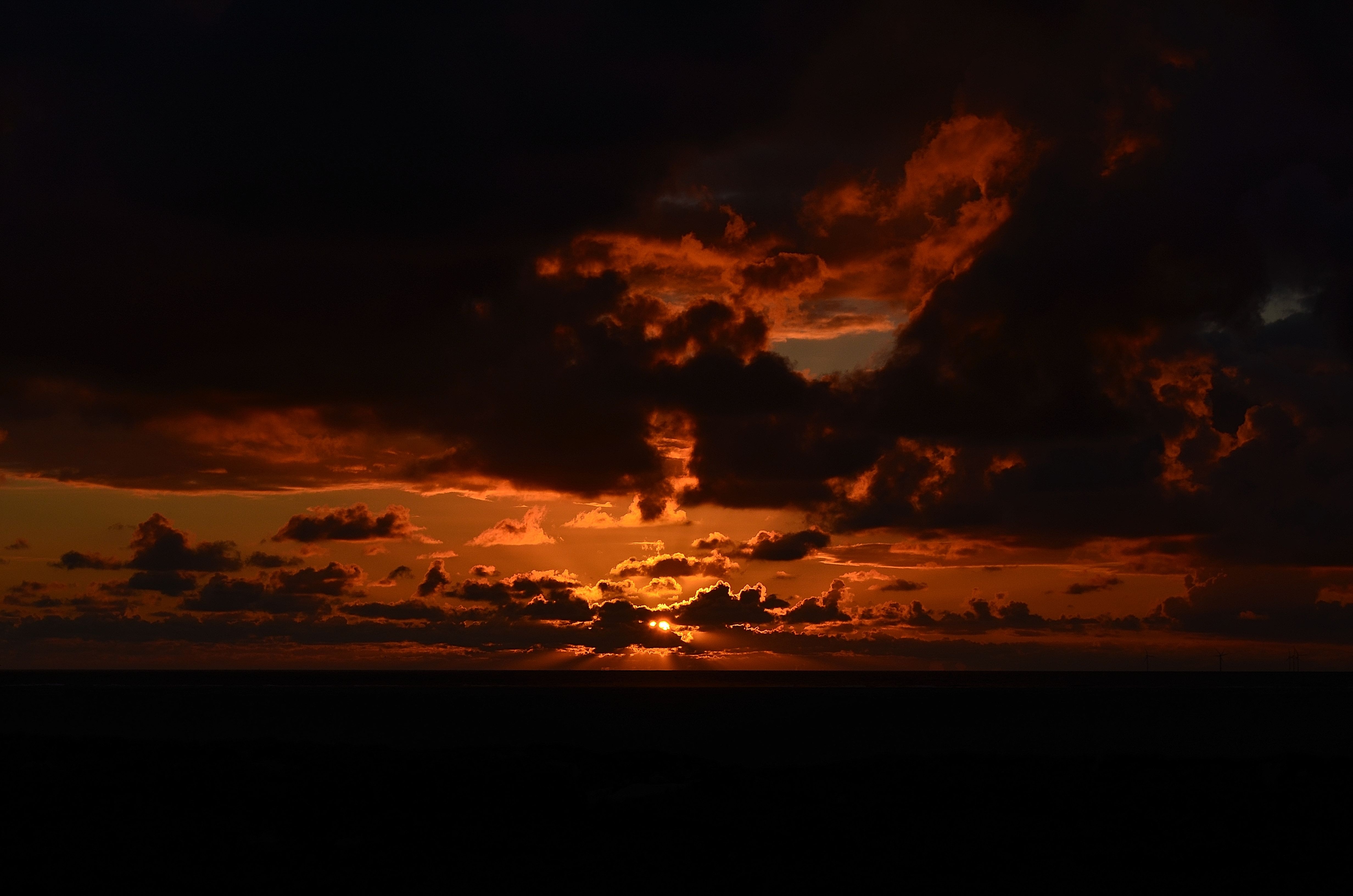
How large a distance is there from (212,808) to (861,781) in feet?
72.1

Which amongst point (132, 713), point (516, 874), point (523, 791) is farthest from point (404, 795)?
point (132, 713)

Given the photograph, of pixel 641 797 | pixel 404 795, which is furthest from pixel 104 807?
pixel 641 797

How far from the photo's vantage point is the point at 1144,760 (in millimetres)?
46688

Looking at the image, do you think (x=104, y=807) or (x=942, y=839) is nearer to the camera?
(x=942, y=839)

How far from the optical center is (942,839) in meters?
31.2

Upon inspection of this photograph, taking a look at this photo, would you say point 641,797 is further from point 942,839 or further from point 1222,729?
point 1222,729

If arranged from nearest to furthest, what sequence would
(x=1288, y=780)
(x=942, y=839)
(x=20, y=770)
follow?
(x=942, y=839) < (x=1288, y=780) < (x=20, y=770)

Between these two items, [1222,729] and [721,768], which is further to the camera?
[1222,729]

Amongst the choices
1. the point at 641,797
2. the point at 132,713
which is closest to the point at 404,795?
the point at 641,797

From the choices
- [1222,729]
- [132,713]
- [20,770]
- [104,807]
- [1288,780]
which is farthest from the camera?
[132,713]

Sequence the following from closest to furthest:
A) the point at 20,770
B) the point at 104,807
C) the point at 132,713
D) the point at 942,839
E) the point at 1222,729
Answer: the point at 942,839 → the point at 104,807 → the point at 20,770 → the point at 1222,729 → the point at 132,713

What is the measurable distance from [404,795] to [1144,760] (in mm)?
29111

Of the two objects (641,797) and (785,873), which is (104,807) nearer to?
(641,797)

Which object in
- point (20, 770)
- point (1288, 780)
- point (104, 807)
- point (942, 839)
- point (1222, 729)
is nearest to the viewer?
point (942, 839)
